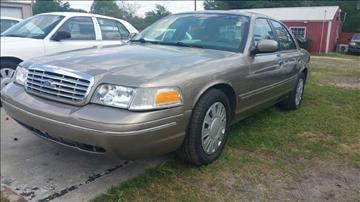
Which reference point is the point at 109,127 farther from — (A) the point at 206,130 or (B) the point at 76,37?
(B) the point at 76,37

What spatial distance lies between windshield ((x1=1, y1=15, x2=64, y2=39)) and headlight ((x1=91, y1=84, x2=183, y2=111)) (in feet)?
13.3

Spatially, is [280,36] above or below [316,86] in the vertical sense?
above

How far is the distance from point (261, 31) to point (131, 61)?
194 cm

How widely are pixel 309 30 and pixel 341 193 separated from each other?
2721 centimetres

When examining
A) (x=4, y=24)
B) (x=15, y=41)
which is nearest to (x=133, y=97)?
(x=15, y=41)

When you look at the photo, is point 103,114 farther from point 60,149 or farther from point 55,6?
point 55,6

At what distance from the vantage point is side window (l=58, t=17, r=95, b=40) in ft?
21.1

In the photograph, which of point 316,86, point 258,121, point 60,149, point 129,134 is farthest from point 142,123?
point 316,86

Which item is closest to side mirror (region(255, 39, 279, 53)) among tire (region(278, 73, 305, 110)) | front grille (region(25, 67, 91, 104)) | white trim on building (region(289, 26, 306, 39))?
tire (region(278, 73, 305, 110))

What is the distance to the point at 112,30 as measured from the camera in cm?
720

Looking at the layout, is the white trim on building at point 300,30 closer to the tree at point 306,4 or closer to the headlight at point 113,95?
the tree at point 306,4

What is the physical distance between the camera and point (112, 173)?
316 centimetres

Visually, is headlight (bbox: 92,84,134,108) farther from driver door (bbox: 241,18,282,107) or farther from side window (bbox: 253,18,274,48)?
side window (bbox: 253,18,274,48)

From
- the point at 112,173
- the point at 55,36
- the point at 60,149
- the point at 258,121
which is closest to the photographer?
the point at 112,173
